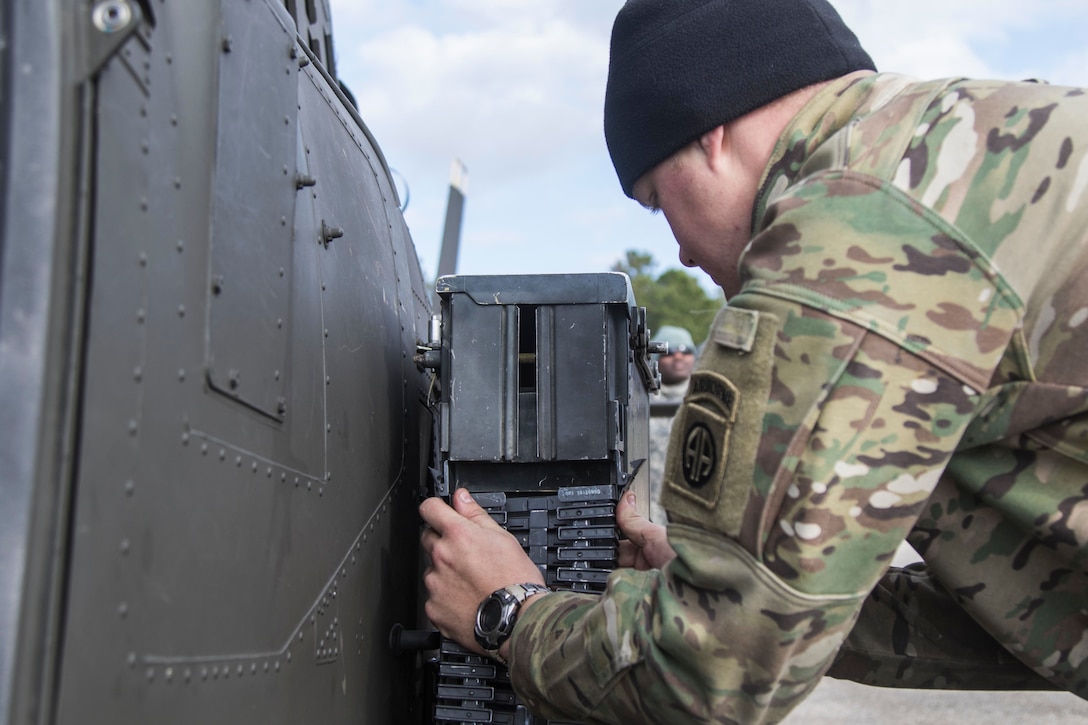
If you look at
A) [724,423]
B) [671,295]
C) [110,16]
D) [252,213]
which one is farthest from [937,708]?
[671,295]

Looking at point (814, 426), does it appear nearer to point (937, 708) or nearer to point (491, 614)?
point (491, 614)

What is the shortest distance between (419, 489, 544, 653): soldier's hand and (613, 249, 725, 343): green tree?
144 feet

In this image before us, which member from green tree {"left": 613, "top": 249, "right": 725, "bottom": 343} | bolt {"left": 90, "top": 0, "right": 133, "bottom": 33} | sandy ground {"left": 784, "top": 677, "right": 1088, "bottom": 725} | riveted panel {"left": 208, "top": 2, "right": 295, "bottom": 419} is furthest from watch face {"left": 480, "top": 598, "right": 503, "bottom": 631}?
green tree {"left": 613, "top": 249, "right": 725, "bottom": 343}

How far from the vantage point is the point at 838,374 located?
150 centimetres

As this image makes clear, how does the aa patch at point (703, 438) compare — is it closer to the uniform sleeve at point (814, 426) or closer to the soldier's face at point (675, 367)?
the uniform sleeve at point (814, 426)

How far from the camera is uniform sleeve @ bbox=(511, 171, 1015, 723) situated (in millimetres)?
1516

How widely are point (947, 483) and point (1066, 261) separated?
41 cm

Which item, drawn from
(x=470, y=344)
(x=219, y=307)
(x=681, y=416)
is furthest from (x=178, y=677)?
(x=470, y=344)

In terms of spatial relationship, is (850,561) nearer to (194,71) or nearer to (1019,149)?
(1019,149)

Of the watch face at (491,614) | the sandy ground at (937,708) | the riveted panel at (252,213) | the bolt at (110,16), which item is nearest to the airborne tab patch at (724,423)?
the watch face at (491,614)

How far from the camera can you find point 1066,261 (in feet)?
5.23

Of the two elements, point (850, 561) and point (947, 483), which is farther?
point (947, 483)

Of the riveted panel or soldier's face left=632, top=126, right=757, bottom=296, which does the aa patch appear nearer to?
soldier's face left=632, top=126, right=757, bottom=296

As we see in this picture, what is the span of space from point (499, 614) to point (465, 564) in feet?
0.55
